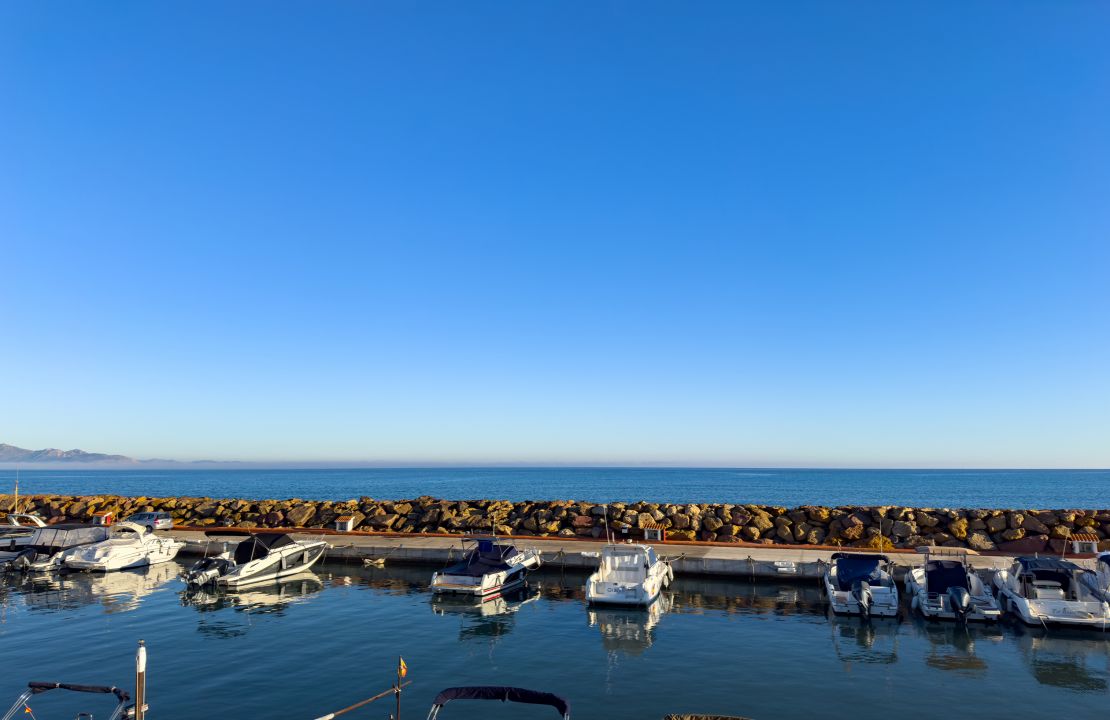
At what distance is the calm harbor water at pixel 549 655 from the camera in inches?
746

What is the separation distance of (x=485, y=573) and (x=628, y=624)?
7.92m

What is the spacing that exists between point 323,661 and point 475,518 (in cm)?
3258

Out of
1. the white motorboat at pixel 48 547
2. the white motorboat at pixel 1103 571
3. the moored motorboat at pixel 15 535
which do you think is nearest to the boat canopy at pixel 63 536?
the white motorboat at pixel 48 547

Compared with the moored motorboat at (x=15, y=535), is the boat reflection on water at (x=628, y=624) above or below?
below

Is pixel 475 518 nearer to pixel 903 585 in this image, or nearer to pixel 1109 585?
pixel 903 585

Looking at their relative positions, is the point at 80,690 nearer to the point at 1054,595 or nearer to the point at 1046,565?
the point at 1054,595

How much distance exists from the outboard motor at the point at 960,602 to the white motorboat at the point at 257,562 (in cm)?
3164

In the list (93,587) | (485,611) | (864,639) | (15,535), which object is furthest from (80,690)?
(15,535)

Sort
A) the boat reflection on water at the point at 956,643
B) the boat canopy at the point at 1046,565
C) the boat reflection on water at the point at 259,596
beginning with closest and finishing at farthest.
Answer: the boat reflection on water at the point at 956,643 → the boat canopy at the point at 1046,565 → the boat reflection on water at the point at 259,596

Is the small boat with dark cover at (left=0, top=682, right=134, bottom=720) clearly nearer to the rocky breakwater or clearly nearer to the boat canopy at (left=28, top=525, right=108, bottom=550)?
the rocky breakwater

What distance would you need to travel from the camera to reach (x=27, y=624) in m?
27.7

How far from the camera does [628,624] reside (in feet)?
89.9

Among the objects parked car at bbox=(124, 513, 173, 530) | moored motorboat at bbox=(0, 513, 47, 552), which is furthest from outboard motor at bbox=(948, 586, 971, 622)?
moored motorboat at bbox=(0, 513, 47, 552)

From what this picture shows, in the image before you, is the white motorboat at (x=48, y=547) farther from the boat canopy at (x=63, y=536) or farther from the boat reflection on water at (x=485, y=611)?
the boat reflection on water at (x=485, y=611)
